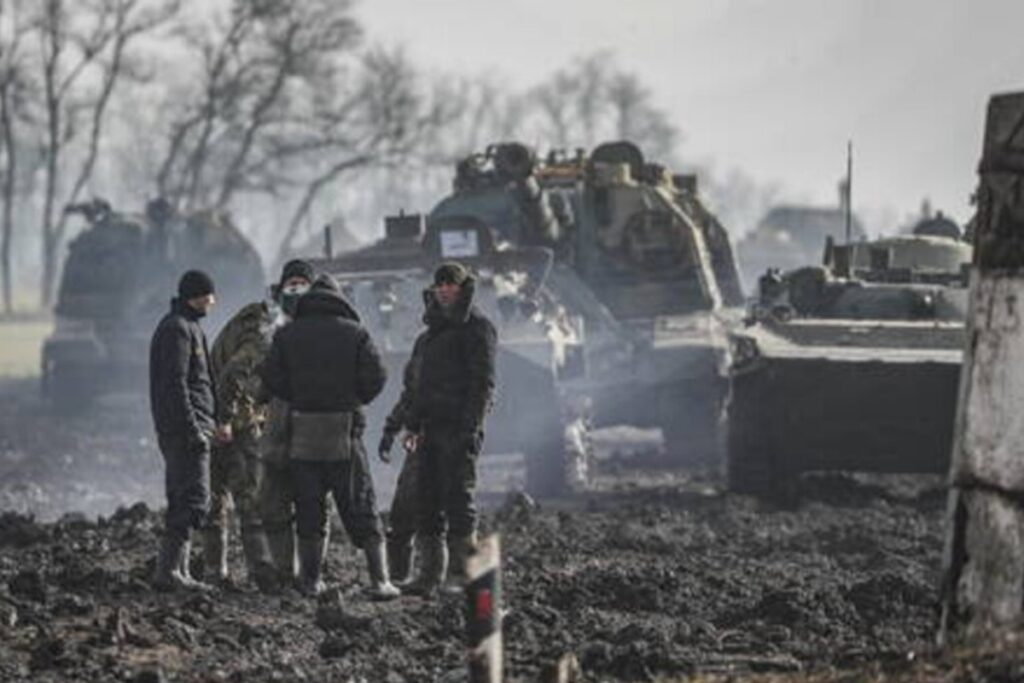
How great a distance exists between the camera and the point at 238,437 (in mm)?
10977

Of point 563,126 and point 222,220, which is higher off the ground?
point 563,126

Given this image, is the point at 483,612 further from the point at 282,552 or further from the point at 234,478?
the point at 234,478

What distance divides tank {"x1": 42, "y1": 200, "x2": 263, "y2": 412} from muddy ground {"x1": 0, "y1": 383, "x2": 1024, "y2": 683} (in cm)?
1161

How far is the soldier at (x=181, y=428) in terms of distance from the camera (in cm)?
1039

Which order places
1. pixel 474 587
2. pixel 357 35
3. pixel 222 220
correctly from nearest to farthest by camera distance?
pixel 474 587 < pixel 222 220 < pixel 357 35

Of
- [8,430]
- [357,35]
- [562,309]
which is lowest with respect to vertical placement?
[8,430]

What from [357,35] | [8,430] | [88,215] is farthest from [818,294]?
[357,35]

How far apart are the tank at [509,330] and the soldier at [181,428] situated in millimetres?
5772

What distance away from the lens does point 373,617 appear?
9.49 metres

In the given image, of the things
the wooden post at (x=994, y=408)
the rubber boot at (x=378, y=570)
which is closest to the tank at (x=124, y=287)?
the rubber boot at (x=378, y=570)

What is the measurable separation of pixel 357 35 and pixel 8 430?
28475 millimetres

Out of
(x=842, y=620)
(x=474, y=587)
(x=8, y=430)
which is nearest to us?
(x=474, y=587)

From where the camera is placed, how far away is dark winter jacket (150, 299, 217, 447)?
10.4 metres

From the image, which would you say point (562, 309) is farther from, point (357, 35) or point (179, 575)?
point (357, 35)
